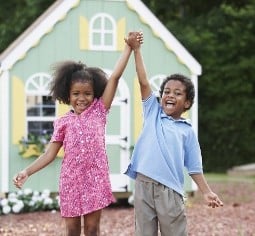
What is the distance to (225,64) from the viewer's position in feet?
90.6

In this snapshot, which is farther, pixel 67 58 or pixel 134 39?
pixel 67 58

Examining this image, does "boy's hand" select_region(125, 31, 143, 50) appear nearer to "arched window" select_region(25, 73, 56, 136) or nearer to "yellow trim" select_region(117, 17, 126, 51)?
"arched window" select_region(25, 73, 56, 136)

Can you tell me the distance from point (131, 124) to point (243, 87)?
49.2 feet

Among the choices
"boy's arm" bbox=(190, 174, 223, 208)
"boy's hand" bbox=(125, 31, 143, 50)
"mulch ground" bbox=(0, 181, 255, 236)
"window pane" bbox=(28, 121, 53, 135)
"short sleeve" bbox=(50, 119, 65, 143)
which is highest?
"boy's hand" bbox=(125, 31, 143, 50)

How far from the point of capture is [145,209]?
5.32 metres

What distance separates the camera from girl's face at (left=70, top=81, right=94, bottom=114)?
5449 mm

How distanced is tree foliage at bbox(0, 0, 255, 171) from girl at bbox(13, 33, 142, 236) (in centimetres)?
2142

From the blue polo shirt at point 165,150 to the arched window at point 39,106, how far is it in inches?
286

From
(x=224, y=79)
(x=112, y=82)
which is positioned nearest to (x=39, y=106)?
(x=112, y=82)

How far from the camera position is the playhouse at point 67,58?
12453 mm

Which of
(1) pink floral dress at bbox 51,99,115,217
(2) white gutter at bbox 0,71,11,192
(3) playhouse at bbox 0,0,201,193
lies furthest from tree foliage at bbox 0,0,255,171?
(1) pink floral dress at bbox 51,99,115,217

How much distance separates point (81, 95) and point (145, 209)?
841 mm

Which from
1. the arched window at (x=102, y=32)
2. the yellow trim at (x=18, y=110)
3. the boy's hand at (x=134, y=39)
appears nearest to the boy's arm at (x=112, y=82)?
the boy's hand at (x=134, y=39)

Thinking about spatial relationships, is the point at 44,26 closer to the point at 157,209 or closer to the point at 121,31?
the point at 121,31
